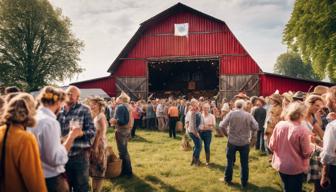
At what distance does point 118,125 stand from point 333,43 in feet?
47.3

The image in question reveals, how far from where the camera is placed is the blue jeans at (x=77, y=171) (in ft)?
15.9

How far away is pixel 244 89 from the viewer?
77.5 feet

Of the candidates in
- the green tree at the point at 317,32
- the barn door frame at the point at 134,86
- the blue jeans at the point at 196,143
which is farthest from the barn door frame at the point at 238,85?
the blue jeans at the point at 196,143

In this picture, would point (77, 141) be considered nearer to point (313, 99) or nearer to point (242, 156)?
point (242, 156)

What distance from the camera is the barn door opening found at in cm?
3212

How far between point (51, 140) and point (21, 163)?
545 mm

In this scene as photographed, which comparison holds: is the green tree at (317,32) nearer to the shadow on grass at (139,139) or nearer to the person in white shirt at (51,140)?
the shadow on grass at (139,139)

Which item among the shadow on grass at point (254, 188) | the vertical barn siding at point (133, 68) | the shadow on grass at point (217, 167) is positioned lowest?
the shadow on grass at point (217, 167)

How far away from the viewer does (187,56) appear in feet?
81.5

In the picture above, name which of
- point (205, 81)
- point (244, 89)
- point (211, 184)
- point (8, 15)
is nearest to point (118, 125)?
point (211, 184)

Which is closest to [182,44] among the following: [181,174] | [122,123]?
[181,174]

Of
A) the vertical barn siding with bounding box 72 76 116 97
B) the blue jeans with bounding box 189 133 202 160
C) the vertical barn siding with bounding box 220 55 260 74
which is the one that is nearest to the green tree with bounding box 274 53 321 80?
the vertical barn siding with bounding box 220 55 260 74

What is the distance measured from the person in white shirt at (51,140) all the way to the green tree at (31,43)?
111ft

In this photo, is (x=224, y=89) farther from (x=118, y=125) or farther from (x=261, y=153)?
(x=118, y=125)
